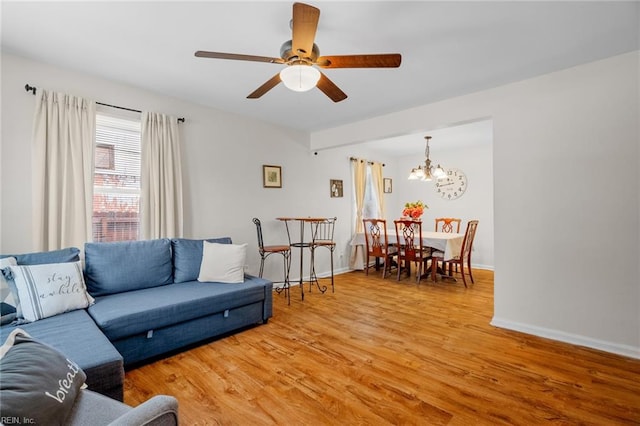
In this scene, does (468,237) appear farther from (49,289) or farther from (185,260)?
(49,289)

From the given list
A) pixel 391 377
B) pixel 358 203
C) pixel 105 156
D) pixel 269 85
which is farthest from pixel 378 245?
pixel 105 156

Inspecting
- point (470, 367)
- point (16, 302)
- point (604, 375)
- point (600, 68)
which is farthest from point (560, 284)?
point (16, 302)

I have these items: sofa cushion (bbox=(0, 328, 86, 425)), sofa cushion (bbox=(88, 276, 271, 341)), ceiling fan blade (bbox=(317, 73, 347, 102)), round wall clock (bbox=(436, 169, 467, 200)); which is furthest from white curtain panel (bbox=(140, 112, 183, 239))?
round wall clock (bbox=(436, 169, 467, 200))

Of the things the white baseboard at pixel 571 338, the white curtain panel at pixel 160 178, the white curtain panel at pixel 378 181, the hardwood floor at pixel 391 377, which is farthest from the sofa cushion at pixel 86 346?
the white curtain panel at pixel 378 181

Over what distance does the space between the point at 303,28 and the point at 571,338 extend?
131 inches

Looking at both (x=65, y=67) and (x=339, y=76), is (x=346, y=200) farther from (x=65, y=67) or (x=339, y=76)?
(x=65, y=67)

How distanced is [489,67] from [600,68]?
0.88 m

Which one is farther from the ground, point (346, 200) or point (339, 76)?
point (339, 76)

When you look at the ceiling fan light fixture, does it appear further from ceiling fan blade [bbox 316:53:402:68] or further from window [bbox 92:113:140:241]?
window [bbox 92:113:140:241]

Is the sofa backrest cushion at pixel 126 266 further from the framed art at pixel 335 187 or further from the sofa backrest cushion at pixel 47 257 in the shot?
the framed art at pixel 335 187

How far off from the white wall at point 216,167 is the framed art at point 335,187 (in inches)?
3.7

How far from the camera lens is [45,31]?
220 centimetres

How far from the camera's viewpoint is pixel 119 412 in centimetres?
106

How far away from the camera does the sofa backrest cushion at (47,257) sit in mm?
2279
